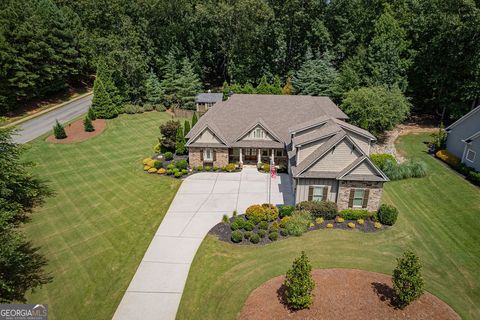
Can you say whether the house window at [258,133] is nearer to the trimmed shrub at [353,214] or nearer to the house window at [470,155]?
the trimmed shrub at [353,214]

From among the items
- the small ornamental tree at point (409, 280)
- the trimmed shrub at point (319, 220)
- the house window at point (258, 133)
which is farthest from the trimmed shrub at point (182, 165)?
the small ornamental tree at point (409, 280)

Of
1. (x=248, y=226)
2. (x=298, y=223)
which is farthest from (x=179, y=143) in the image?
(x=298, y=223)

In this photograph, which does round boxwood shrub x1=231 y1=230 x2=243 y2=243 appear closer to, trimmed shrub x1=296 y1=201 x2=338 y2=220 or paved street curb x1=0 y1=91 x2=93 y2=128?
trimmed shrub x1=296 y1=201 x2=338 y2=220

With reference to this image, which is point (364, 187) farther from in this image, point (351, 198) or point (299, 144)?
point (299, 144)

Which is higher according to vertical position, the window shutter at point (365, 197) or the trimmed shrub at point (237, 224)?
the window shutter at point (365, 197)

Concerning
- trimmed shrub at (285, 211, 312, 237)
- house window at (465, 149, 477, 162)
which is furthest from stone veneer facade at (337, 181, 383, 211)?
house window at (465, 149, 477, 162)

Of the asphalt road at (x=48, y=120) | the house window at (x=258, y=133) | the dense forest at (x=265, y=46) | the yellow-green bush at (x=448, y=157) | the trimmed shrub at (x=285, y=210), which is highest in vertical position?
the dense forest at (x=265, y=46)
